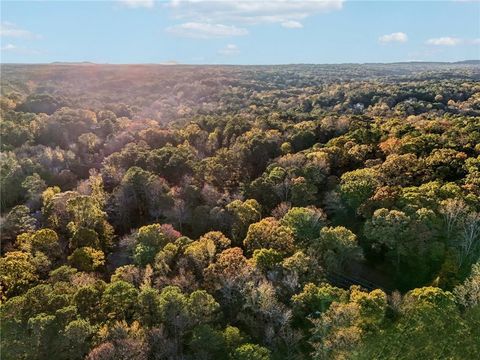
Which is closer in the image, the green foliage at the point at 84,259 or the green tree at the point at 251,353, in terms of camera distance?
the green tree at the point at 251,353

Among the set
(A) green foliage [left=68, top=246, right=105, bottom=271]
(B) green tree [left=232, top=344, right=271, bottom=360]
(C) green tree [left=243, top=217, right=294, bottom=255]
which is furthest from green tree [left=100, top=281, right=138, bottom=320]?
(C) green tree [left=243, top=217, right=294, bottom=255]

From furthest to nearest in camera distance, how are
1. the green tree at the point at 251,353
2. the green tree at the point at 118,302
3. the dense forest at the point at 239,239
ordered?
1. the green tree at the point at 118,302
2. the dense forest at the point at 239,239
3. the green tree at the point at 251,353

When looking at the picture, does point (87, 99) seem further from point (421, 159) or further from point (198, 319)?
point (198, 319)

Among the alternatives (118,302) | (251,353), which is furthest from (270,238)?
(118,302)

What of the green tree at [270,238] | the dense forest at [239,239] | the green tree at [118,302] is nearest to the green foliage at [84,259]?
the dense forest at [239,239]

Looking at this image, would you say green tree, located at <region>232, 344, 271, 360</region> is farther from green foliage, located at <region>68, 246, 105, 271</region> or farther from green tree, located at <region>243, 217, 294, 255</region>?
green foliage, located at <region>68, 246, 105, 271</region>

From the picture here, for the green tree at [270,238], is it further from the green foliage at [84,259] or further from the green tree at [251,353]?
the green foliage at [84,259]

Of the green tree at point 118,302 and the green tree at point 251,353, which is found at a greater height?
the green tree at point 118,302

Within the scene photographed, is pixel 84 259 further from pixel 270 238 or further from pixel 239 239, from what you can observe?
pixel 270 238

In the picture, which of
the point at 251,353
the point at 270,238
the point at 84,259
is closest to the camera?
the point at 251,353
